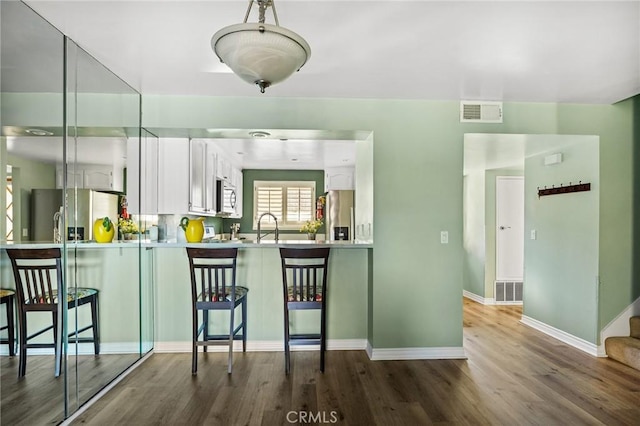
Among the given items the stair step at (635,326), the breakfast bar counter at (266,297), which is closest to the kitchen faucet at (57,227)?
the breakfast bar counter at (266,297)

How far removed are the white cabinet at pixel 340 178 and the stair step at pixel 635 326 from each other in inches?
168

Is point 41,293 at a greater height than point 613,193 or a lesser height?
lesser

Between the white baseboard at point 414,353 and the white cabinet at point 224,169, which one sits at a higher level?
the white cabinet at point 224,169

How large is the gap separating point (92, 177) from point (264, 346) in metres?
2.13

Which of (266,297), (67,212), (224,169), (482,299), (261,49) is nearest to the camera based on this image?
(261,49)

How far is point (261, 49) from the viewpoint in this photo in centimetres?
151

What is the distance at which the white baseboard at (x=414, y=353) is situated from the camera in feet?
11.1

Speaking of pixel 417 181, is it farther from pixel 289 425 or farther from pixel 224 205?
pixel 224 205

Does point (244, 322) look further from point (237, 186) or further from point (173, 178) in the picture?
point (237, 186)

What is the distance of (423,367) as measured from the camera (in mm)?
3230

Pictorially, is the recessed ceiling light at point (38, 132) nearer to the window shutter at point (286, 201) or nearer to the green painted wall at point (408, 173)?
the green painted wall at point (408, 173)

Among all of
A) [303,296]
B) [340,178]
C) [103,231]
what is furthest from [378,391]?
[340,178]

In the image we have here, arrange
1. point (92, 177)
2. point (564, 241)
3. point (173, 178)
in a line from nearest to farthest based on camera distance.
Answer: point (92, 177), point (173, 178), point (564, 241)

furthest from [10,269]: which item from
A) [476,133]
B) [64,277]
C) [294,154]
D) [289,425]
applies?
[294,154]
